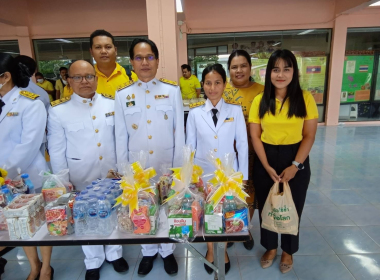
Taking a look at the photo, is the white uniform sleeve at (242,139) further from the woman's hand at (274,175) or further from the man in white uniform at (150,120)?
the man in white uniform at (150,120)

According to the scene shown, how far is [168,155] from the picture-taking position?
77.2 inches

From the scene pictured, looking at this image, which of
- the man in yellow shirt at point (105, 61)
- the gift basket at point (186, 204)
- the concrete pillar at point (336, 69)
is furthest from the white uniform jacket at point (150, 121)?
the concrete pillar at point (336, 69)

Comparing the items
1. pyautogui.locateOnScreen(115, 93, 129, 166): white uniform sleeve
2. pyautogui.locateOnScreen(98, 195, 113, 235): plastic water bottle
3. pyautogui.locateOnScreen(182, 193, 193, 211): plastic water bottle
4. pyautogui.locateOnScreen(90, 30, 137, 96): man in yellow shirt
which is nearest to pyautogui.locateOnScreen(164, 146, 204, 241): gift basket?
pyautogui.locateOnScreen(182, 193, 193, 211): plastic water bottle

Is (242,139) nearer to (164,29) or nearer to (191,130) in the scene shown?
(191,130)

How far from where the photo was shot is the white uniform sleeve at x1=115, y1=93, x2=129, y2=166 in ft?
6.07

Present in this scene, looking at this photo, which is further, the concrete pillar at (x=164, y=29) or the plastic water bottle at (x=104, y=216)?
the concrete pillar at (x=164, y=29)

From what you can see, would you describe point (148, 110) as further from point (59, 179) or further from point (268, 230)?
point (268, 230)

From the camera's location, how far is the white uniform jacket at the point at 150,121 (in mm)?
1870

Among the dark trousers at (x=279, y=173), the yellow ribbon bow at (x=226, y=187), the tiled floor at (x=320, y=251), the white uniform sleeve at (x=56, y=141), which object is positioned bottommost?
the tiled floor at (x=320, y=251)

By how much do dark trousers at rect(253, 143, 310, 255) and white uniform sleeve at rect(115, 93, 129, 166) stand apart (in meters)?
1.00

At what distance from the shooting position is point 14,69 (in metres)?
1.80

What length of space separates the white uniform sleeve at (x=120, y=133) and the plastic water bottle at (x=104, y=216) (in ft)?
1.93

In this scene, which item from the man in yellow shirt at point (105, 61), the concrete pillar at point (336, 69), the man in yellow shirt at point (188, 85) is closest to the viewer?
the man in yellow shirt at point (105, 61)

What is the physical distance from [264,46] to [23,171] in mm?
7230
